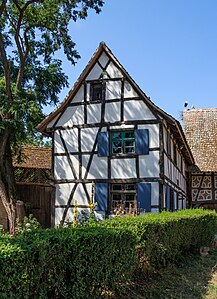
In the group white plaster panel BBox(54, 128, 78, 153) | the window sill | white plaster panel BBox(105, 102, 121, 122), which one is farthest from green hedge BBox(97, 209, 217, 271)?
white plaster panel BBox(54, 128, 78, 153)

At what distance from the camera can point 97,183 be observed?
50.9 ft

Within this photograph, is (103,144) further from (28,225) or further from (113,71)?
(28,225)

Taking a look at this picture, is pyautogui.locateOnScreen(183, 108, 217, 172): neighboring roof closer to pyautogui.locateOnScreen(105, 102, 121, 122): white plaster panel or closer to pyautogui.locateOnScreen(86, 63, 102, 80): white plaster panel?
pyautogui.locateOnScreen(105, 102, 121, 122): white plaster panel

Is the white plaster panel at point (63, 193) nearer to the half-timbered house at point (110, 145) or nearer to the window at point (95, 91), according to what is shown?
the half-timbered house at point (110, 145)

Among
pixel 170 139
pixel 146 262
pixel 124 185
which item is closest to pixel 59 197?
pixel 124 185

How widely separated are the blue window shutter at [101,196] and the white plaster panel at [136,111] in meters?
2.98

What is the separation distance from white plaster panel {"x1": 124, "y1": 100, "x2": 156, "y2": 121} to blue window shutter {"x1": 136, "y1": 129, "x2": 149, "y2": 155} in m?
0.60

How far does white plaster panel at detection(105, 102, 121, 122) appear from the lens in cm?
1560

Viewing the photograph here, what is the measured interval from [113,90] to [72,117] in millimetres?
2230

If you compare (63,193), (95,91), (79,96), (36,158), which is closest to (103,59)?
(95,91)

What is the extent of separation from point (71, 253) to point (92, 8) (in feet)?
43.1

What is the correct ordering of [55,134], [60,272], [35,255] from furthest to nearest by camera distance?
[55,134] < [60,272] < [35,255]

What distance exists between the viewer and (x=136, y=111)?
50.2 feet

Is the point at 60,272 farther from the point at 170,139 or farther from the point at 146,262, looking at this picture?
the point at 170,139
